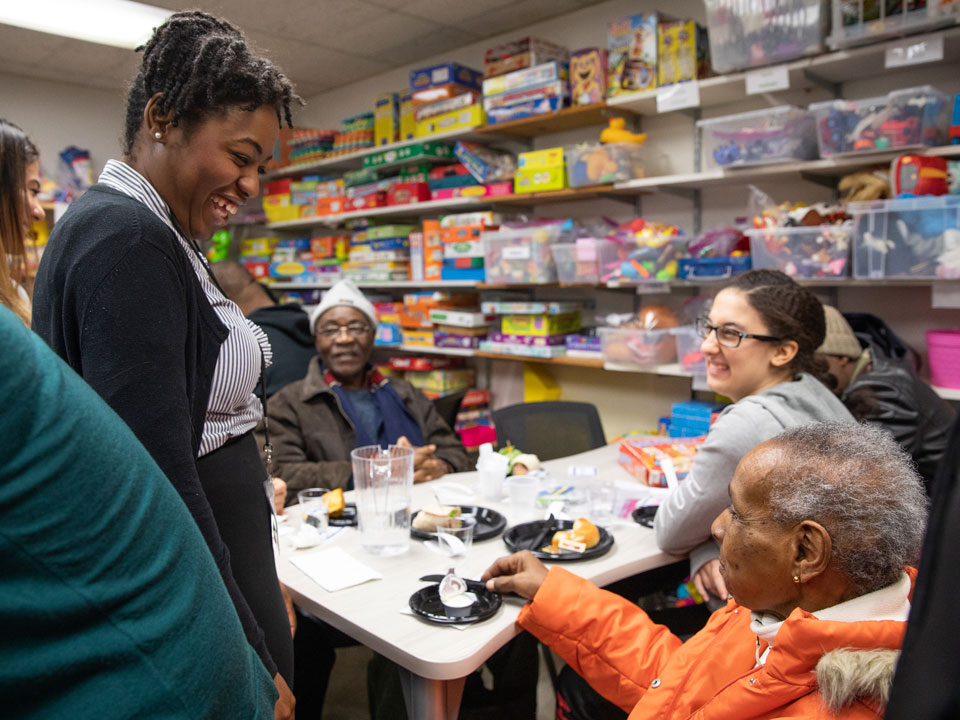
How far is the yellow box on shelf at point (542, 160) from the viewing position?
335 cm

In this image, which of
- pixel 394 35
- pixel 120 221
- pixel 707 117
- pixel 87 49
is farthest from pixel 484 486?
pixel 87 49

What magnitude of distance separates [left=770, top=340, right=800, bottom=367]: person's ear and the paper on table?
44.8 inches

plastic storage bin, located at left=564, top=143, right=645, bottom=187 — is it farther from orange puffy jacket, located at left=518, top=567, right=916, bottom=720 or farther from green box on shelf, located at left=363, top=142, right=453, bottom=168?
orange puffy jacket, located at left=518, top=567, right=916, bottom=720

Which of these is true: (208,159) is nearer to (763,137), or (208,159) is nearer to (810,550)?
(810,550)

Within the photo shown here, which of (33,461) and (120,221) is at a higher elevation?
(120,221)

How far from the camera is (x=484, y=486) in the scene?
212 cm

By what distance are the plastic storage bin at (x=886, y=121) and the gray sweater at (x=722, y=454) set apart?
47.6 inches

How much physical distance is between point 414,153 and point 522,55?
0.90 meters

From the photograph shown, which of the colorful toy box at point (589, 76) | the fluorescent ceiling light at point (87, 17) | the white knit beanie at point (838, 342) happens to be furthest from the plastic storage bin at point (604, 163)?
the fluorescent ceiling light at point (87, 17)

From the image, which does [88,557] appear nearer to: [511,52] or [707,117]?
[707,117]

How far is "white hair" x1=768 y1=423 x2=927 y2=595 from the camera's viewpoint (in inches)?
36.3

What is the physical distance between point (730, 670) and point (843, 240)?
1897 millimetres

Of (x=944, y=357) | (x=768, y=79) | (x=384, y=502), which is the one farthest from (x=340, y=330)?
(x=944, y=357)

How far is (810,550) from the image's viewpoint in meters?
0.96
